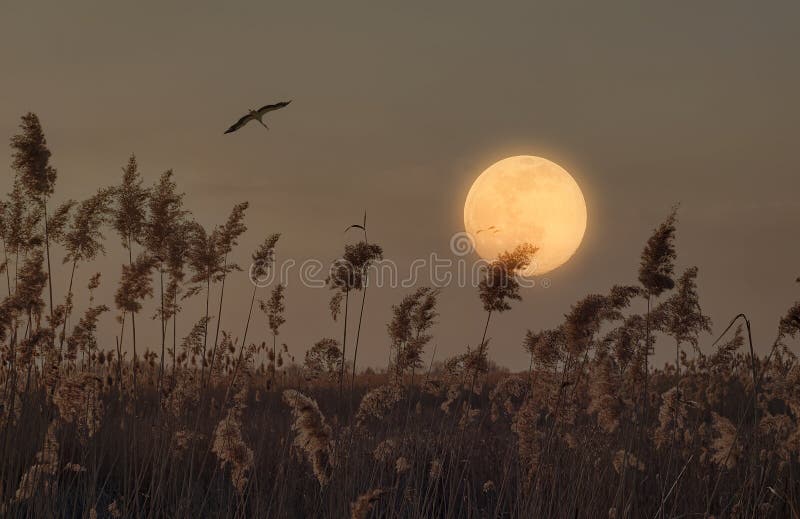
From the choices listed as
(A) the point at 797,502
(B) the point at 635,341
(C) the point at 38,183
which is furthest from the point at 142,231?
(A) the point at 797,502

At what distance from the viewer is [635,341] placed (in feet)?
21.2

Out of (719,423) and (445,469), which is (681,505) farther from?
(445,469)

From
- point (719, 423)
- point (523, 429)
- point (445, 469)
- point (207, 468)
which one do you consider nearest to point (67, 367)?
point (207, 468)

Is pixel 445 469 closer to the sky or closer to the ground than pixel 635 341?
closer to the ground

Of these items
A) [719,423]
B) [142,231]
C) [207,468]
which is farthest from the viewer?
[207,468]

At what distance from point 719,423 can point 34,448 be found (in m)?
5.69

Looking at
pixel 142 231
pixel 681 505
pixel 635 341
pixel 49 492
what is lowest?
pixel 49 492

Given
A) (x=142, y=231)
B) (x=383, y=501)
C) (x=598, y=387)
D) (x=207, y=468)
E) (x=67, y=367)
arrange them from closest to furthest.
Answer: (x=598, y=387) → (x=142, y=231) → (x=383, y=501) → (x=207, y=468) → (x=67, y=367)

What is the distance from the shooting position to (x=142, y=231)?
21.1ft

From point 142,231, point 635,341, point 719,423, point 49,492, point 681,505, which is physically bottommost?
point 49,492

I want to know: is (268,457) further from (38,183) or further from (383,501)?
(38,183)

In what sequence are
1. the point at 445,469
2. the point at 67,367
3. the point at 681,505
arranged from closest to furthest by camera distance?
the point at 681,505 < the point at 445,469 < the point at 67,367

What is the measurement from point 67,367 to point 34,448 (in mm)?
4025

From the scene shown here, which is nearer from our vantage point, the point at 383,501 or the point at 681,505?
the point at 681,505
